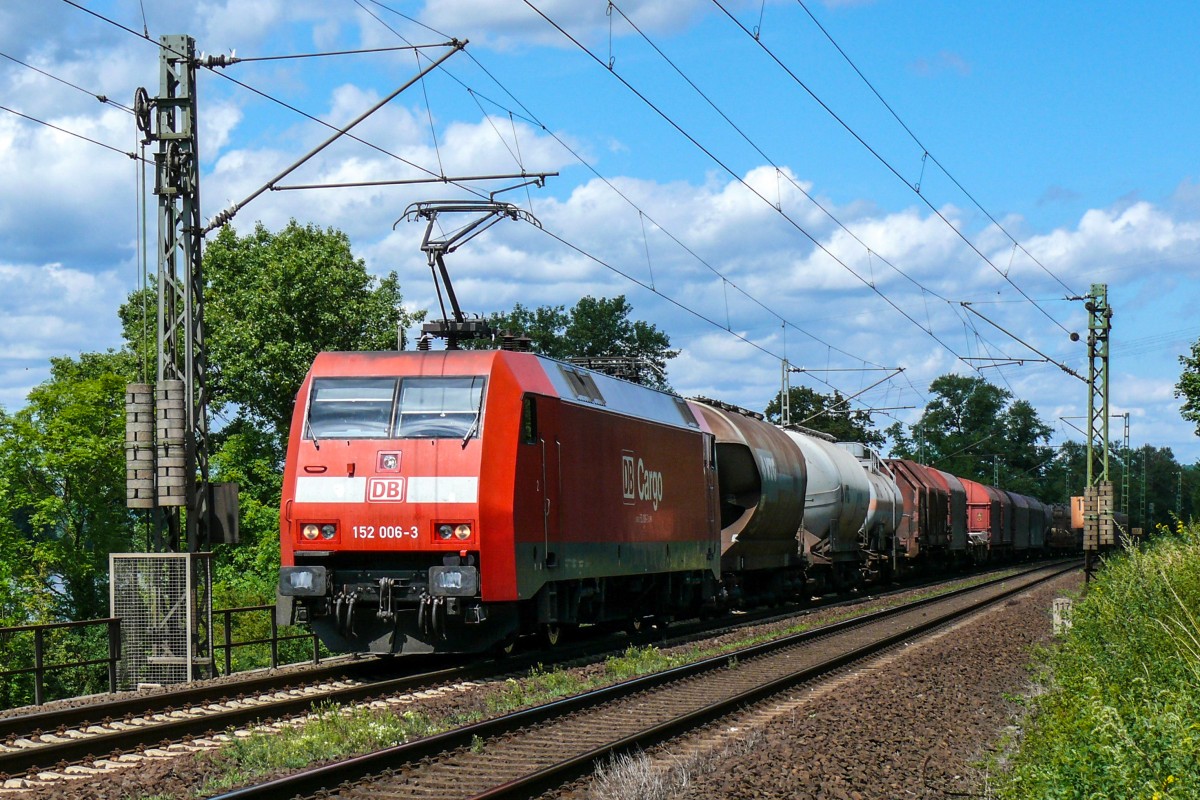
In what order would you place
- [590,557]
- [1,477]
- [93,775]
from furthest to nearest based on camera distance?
[1,477], [590,557], [93,775]

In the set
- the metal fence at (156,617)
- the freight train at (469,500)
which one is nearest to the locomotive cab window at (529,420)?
the freight train at (469,500)

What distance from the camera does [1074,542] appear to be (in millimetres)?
87188

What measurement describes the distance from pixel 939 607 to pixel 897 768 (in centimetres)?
2045

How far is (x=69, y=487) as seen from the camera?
2013 inches

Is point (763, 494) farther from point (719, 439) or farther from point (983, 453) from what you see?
point (983, 453)

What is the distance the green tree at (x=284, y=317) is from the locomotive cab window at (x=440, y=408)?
32.4 meters

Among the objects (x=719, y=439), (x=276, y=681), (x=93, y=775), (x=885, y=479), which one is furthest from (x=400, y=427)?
(x=885, y=479)

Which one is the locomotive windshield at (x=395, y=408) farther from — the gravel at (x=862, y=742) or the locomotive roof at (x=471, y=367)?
the gravel at (x=862, y=742)

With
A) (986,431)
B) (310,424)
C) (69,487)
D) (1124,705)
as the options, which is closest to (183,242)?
(310,424)

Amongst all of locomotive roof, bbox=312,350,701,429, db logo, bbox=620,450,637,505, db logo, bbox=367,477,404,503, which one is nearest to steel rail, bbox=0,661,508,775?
db logo, bbox=367,477,404,503

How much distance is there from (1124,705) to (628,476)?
10.3 metres

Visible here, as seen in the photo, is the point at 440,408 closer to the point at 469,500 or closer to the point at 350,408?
the point at 350,408

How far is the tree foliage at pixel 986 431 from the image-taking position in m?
146

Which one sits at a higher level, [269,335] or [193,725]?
[269,335]
